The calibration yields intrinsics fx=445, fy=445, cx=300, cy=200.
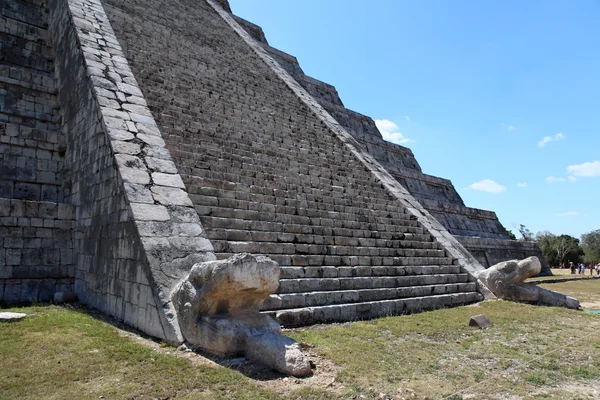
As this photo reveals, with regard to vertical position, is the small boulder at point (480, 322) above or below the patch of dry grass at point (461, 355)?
above

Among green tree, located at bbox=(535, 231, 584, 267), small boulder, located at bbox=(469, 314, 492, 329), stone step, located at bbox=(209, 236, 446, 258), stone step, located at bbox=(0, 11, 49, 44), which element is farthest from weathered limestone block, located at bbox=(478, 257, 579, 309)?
green tree, located at bbox=(535, 231, 584, 267)

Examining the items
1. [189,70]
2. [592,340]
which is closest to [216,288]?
[592,340]

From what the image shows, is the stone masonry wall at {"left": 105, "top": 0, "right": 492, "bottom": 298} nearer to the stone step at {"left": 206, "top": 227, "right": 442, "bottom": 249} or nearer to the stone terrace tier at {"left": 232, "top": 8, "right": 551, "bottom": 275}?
the stone step at {"left": 206, "top": 227, "right": 442, "bottom": 249}

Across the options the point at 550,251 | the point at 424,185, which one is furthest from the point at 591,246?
the point at 424,185

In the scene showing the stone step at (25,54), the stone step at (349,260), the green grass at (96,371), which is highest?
the stone step at (25,54)

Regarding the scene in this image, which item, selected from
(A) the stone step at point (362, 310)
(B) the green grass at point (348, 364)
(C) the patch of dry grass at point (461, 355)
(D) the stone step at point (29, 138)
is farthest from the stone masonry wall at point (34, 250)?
(C) the patch of dry grass at point (461, 355)

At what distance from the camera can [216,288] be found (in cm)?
423

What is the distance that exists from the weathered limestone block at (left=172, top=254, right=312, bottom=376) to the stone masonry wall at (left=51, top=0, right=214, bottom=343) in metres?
0.36

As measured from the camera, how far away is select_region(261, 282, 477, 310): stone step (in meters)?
5.70

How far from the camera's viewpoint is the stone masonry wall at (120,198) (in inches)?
203

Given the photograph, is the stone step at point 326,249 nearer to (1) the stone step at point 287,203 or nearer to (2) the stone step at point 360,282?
(2) the stone step at point 360,282

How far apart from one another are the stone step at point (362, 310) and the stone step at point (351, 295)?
0.11m

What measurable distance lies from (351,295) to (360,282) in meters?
0.44

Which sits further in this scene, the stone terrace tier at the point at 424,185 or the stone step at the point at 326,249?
the stone terrace tier at the point at 424,185
